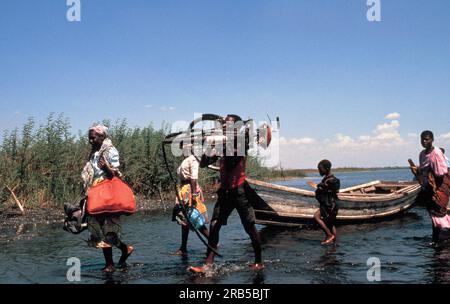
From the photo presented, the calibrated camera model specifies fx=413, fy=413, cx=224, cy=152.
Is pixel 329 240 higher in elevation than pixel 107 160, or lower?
lower

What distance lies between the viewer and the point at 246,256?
730 cm

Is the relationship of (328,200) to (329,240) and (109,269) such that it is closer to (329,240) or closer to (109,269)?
(329,240)

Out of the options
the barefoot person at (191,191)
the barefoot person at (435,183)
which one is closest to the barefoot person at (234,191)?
the barefoot person at (191,191)

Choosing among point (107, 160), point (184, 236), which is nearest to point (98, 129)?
point (107, 160)

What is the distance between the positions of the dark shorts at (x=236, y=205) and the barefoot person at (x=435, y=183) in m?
3.84

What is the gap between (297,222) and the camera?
1026cm

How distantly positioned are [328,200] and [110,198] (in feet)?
15.7

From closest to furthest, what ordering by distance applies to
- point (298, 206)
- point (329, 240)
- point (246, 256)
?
point (246, 256) → point (329, 240) → point (298, 206)

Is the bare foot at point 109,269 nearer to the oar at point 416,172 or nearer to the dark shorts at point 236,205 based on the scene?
the dark shorts at point 236,205

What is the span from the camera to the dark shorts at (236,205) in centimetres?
589

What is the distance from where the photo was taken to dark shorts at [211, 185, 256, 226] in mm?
5895

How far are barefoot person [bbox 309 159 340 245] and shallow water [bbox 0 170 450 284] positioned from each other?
0.34 metres
